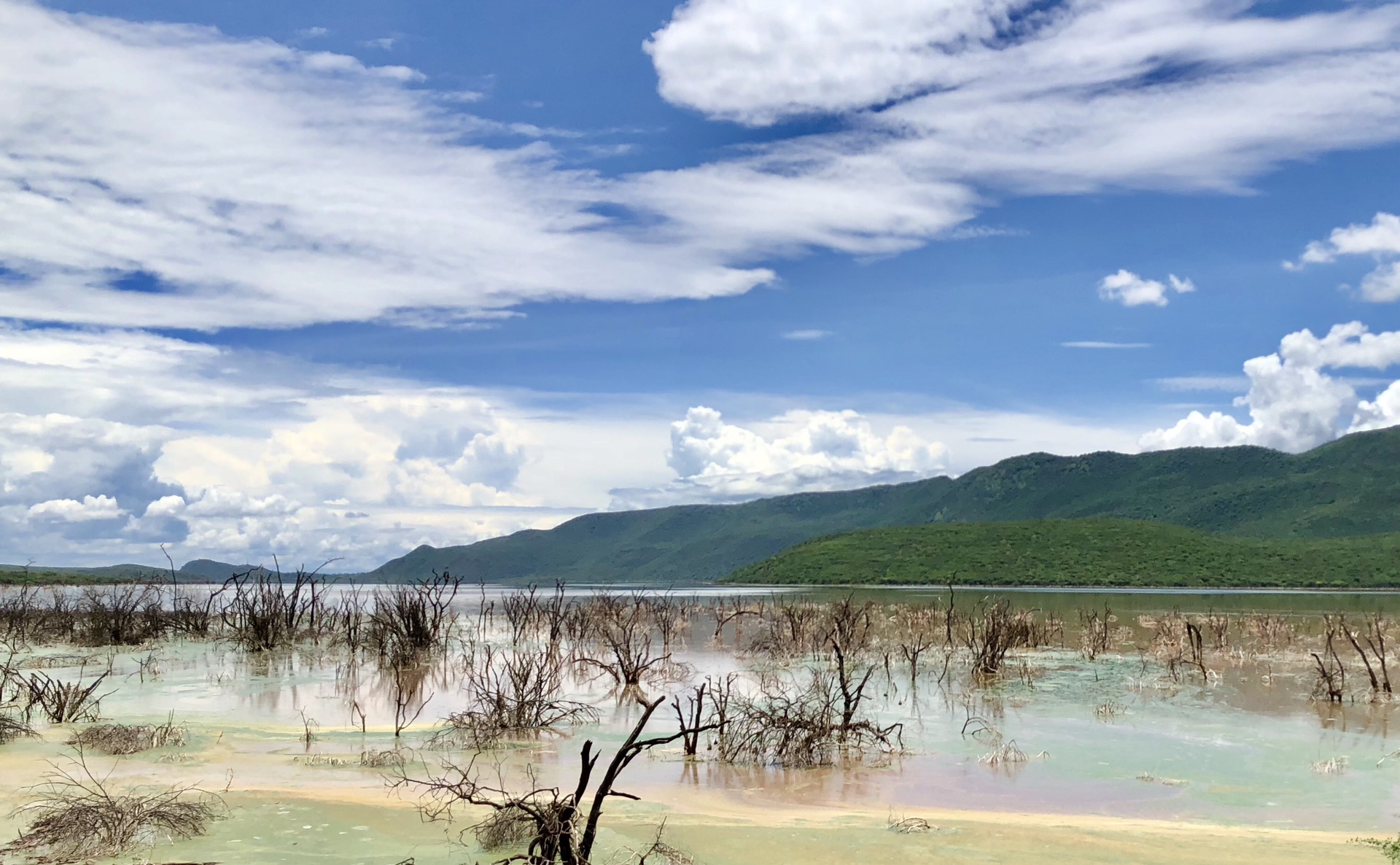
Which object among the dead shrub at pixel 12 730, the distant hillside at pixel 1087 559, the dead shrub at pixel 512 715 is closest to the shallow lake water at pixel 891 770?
the dead shrub at pixel 12 730

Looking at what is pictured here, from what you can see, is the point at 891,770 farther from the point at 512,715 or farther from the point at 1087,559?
the point at 1087,559

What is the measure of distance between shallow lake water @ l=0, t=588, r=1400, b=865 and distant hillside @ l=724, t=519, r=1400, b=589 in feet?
233

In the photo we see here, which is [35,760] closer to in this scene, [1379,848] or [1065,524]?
[1379,848]

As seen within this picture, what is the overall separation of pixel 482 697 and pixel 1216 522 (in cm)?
18298

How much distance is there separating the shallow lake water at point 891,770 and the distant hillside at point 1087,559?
233 feet

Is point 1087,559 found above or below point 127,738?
above

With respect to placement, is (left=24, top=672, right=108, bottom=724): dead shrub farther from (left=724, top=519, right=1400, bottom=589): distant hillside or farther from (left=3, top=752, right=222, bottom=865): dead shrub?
(left=724, top=519, right=1400, bottom=589): distant hillside

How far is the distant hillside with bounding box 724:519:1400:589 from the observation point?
300 feet

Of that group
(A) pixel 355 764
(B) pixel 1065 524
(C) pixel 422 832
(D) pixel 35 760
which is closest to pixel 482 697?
(A) pixel 355 764

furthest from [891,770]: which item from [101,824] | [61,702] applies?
[61,702]

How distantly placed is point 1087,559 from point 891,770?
93.3 meters

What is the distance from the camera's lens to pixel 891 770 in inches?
510

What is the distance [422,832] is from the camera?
377 inches

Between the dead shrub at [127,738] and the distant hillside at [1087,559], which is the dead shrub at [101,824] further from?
the distant hillside at [1087,559]
